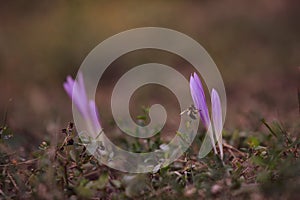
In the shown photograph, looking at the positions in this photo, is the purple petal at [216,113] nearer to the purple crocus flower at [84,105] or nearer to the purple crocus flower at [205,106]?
the purple crocus flower at [205,106]

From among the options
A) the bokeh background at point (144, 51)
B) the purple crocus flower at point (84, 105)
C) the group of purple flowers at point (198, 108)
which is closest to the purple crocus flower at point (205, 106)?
the group of purple flowers at point (198, 108)

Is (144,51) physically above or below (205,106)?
above

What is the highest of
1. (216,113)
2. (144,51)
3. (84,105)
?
(144,51)

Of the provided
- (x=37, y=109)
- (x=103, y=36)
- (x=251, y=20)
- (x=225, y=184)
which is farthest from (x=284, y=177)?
(x=251, y=20)

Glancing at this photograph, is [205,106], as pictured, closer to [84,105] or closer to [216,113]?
[216,113]

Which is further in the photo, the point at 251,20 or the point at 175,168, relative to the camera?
the point at 251,20

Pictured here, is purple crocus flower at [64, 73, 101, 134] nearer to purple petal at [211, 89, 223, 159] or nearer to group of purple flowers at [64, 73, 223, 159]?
group of purple flowers at [64, 73, 223, 159]

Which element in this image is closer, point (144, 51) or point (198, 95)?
point (198, 95)

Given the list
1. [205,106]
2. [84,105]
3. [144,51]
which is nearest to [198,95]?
[205,106]

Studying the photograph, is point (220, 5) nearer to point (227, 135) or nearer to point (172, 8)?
point (172, 8)
